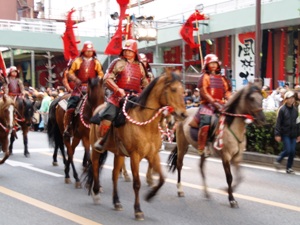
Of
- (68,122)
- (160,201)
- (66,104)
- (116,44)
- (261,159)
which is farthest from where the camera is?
(261,159)

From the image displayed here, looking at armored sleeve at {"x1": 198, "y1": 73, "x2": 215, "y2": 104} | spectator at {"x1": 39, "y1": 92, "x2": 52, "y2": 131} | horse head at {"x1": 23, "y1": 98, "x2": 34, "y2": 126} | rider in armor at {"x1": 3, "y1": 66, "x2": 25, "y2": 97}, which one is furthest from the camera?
spectator at {"x1": 39, "y1": 92, "x2": 52, "y2": 131}

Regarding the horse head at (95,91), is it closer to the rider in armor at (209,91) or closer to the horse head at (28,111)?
the rider in armor at (209,91)

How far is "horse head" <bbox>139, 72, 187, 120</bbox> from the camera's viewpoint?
690cm

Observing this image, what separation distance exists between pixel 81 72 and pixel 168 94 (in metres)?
3.74

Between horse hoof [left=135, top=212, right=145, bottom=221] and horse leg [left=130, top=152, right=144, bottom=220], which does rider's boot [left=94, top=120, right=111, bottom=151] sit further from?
horse hoof [left=135, top=212, right=145, bottom=221]

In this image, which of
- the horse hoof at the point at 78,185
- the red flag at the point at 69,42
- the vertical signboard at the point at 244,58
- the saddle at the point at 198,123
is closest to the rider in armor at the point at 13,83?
the red flag at the point at 69,42

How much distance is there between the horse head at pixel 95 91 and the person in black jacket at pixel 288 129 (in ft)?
14.1

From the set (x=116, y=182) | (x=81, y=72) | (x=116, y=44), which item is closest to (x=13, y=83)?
(x=81, y=72)

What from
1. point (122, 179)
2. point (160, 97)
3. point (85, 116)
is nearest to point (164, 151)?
point (122, 179)

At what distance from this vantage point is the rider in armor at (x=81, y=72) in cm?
1029

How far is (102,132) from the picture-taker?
7945 millimetres

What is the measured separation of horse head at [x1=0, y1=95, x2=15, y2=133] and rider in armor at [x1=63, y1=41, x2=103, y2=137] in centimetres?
150

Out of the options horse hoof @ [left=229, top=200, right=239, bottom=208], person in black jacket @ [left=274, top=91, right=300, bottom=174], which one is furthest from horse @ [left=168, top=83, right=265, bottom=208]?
person in black jacket @ [left=274, top=91, right=300, bottom=174]

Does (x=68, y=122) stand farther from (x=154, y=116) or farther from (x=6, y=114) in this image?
(x=154, y=116)
